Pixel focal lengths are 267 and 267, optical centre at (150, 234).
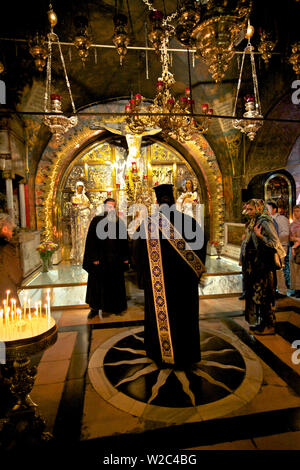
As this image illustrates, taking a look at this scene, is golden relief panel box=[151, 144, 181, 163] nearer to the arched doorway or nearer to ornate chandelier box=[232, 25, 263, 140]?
the arched doorway

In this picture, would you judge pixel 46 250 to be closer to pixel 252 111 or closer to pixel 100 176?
pixel 100 176

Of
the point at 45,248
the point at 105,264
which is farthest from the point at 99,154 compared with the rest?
the point at 105,264

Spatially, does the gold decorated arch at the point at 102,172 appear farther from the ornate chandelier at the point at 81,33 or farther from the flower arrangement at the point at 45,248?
the ornate chandelier at the point at 81,33

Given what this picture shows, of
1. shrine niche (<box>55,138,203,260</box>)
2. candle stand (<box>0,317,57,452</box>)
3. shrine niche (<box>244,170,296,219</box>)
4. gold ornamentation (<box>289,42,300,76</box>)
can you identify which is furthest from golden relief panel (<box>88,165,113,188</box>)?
candle stand (<box>0,317,57,452</box>)

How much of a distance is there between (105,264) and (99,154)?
7553 millimetres

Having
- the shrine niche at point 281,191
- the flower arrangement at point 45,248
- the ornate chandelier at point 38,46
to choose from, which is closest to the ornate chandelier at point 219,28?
the ornate chandelier at point 38,46

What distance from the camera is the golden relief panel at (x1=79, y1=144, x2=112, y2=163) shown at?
36.7ft

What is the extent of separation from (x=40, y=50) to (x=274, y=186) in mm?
8467

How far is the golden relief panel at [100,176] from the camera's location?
443 inches

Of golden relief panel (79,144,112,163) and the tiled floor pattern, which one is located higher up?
golden relief panel (79,144,112,163)

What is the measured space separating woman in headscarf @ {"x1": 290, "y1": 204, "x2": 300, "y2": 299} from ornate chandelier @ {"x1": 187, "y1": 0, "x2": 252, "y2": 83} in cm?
A: 395
